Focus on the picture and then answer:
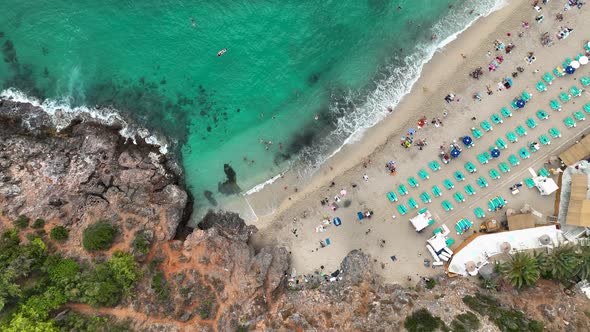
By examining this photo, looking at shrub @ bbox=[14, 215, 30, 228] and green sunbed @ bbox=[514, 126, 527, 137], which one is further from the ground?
shrub @ bbox=[14, 215, 30, 228]

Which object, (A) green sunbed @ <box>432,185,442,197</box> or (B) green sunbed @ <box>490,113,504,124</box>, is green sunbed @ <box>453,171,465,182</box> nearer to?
(A) green sunbed @ <box>432,185,442,197</box>

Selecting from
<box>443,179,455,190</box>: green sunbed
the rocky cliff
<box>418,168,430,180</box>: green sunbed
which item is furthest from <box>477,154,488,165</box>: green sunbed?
the rocky cliff

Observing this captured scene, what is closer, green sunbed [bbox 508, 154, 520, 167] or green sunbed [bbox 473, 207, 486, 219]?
green sunbed [bbox 473, 207, 486, 219]

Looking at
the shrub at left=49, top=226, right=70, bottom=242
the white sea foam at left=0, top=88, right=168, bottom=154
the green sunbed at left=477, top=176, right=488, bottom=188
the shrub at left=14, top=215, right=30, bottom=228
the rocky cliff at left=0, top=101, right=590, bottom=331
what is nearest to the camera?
the rocky cliff at left=0, top=101, right=590, bottom=331

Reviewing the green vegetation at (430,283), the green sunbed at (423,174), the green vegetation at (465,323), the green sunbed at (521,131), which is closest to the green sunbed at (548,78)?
the green sunbed at (521,131)

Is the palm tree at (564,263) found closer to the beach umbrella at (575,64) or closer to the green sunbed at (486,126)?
the green sunbed at (486,126)

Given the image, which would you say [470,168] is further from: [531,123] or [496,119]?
[531,123]

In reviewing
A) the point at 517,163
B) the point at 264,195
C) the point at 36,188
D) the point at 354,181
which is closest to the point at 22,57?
the point at 36,188
